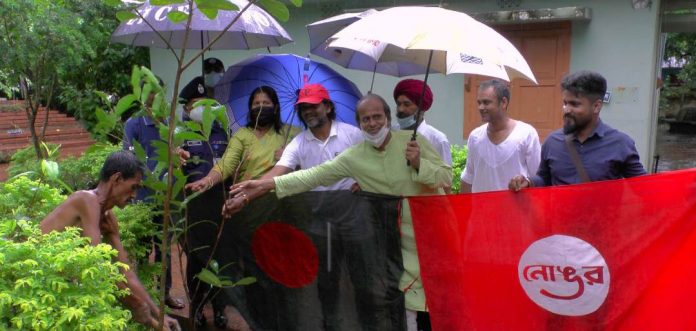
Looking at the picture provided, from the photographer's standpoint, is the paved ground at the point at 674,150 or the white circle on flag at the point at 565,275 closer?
the white circle on flag at the point at 565,275

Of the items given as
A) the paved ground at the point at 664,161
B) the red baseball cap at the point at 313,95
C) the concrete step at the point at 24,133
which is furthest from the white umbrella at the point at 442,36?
the concrete step at the point at 24,133

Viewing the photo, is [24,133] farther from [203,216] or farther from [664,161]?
[664,161]

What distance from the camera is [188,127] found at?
2.70 m

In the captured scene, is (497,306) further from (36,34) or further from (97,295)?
(36,34)

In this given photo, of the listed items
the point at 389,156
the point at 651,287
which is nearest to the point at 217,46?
the point at 389,156

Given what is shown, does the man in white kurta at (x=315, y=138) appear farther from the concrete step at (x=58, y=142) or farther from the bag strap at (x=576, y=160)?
the concrete step at (x=58, y=142)

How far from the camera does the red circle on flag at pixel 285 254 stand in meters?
3.66

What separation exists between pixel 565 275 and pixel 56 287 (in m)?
2.28

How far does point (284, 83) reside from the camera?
4.70 meters

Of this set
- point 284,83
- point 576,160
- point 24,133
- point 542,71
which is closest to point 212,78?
point 284,83

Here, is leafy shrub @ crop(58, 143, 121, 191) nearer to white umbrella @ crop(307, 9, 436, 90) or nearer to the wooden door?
white umbrella @ crop(307, 9, 436, 90)

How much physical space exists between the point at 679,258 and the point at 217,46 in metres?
4.43

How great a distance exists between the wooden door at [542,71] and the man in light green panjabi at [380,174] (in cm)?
516

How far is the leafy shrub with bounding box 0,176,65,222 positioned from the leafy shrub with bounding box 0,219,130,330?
3.89 feet
